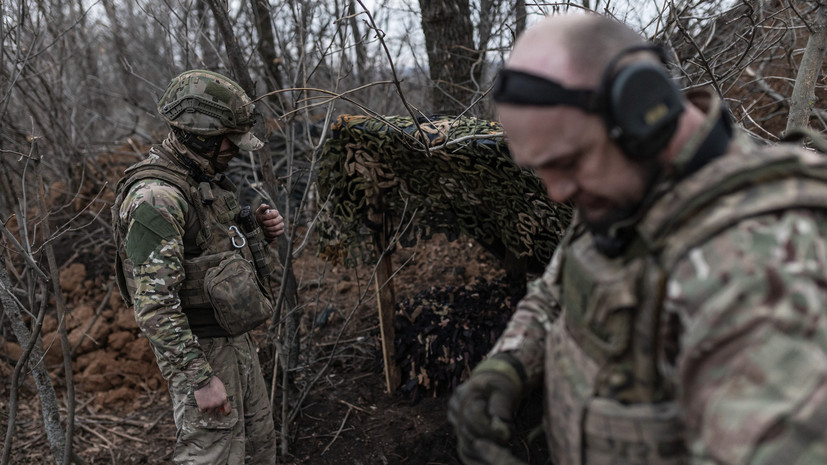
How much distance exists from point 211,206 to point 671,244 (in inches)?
85.7

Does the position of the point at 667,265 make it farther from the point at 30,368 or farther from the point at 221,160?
the point at 30,368

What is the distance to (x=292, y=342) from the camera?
402 centimetres

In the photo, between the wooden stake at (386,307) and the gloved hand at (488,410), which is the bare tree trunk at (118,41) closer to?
the wooden stake at (386,307)

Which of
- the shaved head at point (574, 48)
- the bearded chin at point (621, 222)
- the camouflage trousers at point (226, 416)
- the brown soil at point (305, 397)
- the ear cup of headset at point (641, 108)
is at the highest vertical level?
the shaved head at point (574, 48)

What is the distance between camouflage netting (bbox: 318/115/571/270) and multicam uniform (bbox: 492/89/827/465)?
5.95ft

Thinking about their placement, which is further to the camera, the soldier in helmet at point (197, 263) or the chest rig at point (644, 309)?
the soldier in helmet at point (197, 263)

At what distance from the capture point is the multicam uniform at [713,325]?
834 mm

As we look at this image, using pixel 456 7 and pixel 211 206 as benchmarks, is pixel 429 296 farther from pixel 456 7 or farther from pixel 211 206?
pixel 456 7

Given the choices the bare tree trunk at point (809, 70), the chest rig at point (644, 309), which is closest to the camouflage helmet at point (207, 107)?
the chest rig at point (644, 309)

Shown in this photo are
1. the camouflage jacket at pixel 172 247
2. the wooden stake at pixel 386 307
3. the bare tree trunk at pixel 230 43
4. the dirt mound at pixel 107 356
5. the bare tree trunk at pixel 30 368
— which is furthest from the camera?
the dirt mound at pixel 107 356

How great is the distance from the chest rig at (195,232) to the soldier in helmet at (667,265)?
172cm

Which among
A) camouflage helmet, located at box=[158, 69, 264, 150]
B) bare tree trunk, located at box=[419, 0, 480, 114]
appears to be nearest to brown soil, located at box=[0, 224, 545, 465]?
camouflage helmet, located at box=[158, 69, 264, 150]

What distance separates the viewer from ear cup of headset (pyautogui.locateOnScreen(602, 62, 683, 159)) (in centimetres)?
99

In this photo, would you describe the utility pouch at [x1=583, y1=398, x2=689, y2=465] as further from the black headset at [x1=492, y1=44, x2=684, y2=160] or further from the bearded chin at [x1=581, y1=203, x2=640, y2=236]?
the black headset at [x1=492, y1=44, x2=684, y2=160]
